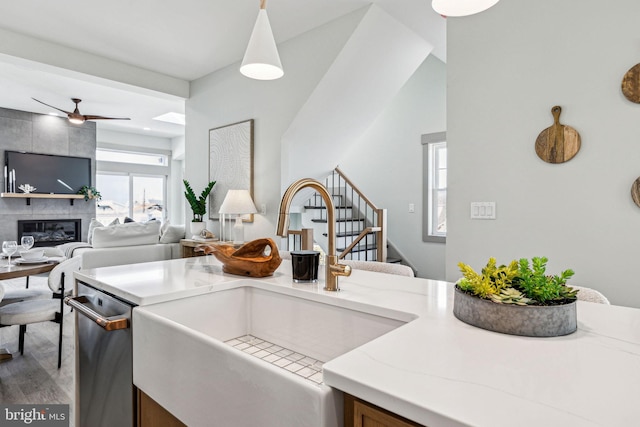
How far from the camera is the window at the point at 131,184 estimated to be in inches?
338

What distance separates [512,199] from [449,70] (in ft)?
3.09

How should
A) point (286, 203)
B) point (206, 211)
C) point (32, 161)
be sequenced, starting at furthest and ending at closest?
point (32, 161) → point (206, 211) → point (286, 203)

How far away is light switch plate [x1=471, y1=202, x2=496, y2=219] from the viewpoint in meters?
2.33

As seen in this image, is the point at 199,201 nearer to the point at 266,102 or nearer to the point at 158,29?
the point at 266,102

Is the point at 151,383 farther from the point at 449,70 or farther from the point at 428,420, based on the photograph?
the point at 449,70

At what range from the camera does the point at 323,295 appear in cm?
A: 115

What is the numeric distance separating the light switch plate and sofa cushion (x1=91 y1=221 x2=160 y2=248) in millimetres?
3652

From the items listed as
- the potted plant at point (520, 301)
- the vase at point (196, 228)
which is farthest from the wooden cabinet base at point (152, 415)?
the vase at point (196, 228)

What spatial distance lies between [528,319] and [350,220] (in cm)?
478

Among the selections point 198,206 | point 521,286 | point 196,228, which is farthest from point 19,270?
point 521,286

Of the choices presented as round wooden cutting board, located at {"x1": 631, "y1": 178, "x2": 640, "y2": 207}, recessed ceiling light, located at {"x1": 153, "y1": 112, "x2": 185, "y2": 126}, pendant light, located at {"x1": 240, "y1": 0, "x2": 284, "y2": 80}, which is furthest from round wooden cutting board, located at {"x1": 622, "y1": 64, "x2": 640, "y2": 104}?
recessed ceiling light, located at {"x1": 153, "y1": 112, "x2": 185, "y2": 126}

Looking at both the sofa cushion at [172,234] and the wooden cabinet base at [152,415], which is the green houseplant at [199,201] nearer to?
the sofa cushion at [172,234]

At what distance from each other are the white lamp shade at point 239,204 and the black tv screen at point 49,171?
513cm

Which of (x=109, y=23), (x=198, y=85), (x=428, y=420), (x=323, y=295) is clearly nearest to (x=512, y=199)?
(x=323, y=295)
